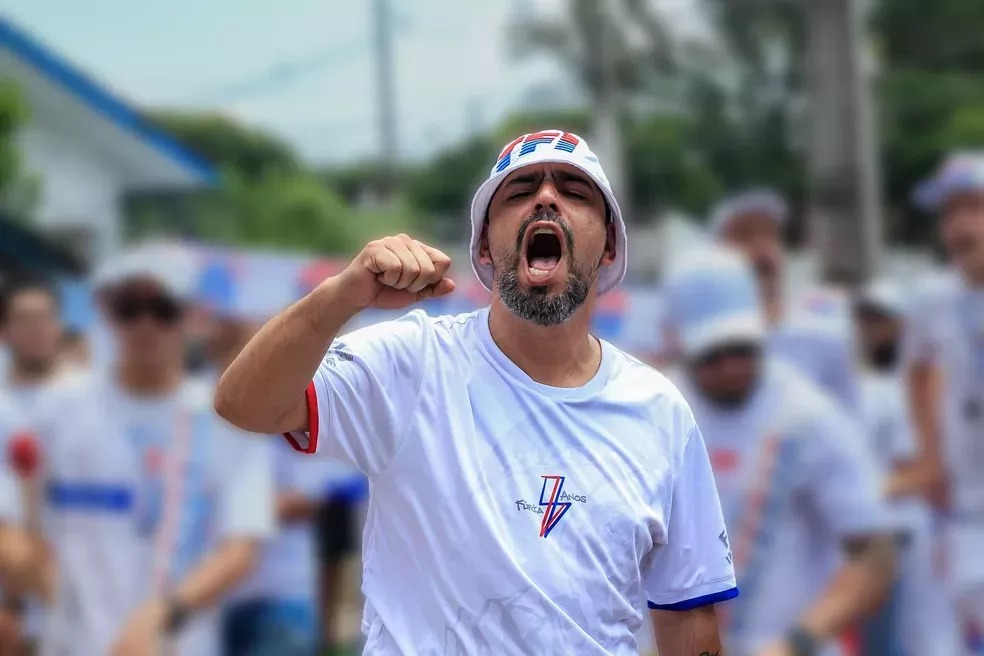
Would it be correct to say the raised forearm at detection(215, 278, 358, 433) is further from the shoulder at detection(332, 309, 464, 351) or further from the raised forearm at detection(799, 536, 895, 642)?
the raised forearm at detection(799, 536, 895, 642)

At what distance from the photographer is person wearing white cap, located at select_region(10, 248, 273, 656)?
224 inches

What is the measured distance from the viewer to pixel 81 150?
22094mm


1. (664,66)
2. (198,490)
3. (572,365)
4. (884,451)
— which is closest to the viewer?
(572,365)

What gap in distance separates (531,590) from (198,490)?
322 cm

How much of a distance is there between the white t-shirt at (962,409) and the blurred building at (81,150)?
15.8m

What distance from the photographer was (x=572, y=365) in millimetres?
3064

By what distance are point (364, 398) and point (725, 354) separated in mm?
3307

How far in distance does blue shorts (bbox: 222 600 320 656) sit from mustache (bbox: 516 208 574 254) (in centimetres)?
334

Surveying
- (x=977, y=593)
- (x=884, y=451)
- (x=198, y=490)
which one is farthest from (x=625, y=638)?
(x=884, y=451)

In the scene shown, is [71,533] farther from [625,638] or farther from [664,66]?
[664,66]

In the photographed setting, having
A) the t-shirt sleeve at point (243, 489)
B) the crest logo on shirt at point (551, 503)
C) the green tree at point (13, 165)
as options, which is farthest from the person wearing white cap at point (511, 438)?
the green tree at point (13, 165)

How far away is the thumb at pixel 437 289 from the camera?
275 cm

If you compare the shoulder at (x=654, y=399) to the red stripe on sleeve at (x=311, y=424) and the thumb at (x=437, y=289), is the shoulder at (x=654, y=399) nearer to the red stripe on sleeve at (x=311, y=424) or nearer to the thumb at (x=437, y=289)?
the thumb at (x=437, y=289)

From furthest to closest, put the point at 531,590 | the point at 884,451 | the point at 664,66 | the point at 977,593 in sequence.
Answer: the point at 664,66, the point at 884,451, the point at 977,593, the point at 531,590
